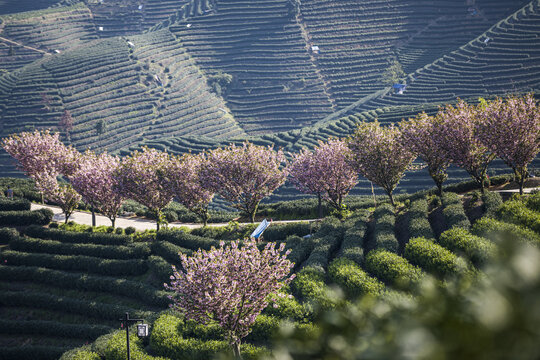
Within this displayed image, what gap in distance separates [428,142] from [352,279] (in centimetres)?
1488

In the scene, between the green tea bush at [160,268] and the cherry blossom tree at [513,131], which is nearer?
the cherry blossom tree at [513,131]

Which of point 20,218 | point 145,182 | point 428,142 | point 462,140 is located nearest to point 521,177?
point 462,140

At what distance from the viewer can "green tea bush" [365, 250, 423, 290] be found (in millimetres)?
23812

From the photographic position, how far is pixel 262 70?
14325 cm

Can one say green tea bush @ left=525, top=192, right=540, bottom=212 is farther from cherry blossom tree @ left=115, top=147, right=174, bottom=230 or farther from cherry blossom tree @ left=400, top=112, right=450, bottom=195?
cherry blossom tree @ left=115, top=147, right=174, bottom=230

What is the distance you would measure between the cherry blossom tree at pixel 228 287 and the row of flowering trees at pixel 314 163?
62.2 feet

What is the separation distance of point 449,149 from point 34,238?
36.5m

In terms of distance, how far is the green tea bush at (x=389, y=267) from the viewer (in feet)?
78.1

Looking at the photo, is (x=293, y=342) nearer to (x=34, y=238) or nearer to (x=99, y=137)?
(x=34, y=238)

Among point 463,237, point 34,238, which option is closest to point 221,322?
point 463,237

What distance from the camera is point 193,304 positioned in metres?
19.9

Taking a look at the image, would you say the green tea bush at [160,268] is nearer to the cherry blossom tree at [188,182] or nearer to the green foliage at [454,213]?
the cherry blossom tree at [188,182]

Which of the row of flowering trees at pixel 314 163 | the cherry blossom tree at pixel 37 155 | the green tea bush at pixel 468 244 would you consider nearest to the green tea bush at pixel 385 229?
the row of flowering trees at pixel 314 163

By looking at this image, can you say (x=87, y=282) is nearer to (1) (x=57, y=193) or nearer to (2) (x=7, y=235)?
(2) (x=7, y=235)
